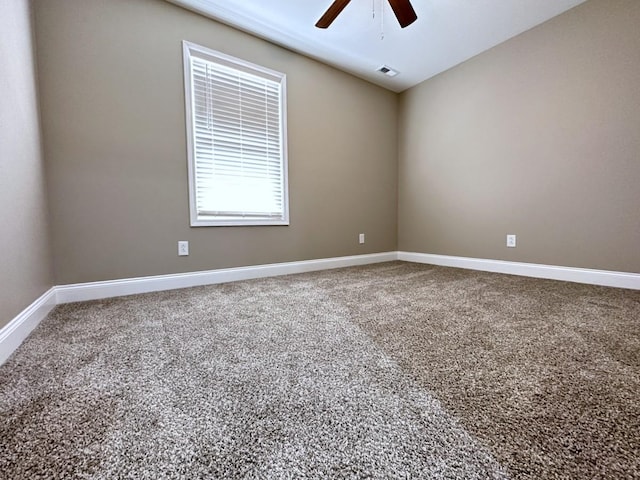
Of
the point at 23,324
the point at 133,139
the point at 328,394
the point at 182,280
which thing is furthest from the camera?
the point at 182,280

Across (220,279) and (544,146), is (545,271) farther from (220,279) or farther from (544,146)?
(220,279)

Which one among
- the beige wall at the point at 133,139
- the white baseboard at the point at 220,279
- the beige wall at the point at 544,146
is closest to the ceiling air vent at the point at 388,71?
the beige wall at the point at 544,146

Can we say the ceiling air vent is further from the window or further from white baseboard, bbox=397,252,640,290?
white baseboard, bbox=397,252,640,290

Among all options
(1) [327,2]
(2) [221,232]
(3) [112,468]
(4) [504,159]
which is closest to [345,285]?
(2) [221,232]

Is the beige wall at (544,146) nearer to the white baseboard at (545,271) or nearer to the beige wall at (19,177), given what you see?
the white baseboard at (545,271)

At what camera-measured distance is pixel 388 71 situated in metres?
3.16

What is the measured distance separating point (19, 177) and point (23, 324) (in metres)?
0.74

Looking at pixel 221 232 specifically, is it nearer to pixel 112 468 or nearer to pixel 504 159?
pixel 112 468

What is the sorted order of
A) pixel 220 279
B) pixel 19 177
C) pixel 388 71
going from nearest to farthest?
pixel 19 177
pixel 220 279
pixel 388 71

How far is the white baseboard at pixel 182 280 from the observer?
188 centimetres

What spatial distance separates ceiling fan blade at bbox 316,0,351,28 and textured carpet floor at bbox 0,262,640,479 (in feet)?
7.07

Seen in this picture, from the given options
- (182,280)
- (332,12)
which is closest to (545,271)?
(332,12)

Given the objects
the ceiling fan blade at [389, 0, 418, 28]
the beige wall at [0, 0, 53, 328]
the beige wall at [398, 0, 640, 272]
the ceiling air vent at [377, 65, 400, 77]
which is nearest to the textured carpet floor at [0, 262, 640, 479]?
the beige wall at [0, 0, 53, 328]

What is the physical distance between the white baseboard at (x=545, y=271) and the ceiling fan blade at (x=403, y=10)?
2.35 meters
